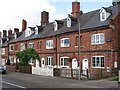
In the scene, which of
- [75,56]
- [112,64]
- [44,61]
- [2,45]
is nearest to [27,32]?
[44,61]

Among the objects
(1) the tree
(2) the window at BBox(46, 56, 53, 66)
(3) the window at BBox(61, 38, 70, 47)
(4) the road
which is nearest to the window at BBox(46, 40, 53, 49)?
(2) the window at BBox(46, 56, 53, 66)

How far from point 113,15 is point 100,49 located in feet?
17.0

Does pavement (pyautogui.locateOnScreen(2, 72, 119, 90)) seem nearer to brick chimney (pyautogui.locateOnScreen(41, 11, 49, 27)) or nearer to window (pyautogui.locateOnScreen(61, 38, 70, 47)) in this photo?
window (pyautogui.locateOnScreen(61, 38, 70, 47))

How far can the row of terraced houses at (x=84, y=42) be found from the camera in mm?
20402

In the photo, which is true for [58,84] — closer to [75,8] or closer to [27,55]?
[27,55]

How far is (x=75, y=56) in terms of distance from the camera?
24.5m

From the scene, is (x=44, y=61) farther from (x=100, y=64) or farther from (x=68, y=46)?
(x=100, y=64)

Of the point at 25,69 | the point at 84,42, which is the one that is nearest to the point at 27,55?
the point at 25,69

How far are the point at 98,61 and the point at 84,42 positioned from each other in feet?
11.9

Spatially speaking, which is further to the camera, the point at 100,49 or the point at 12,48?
the point at 12,48

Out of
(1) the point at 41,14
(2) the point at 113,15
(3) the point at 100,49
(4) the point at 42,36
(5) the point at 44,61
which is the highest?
(1) the point at 41,14

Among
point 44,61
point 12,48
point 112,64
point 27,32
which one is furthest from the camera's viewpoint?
point 12,48

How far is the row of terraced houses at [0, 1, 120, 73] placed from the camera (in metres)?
20.4

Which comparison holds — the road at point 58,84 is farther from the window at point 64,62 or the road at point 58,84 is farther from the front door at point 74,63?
the window at point 64,62
